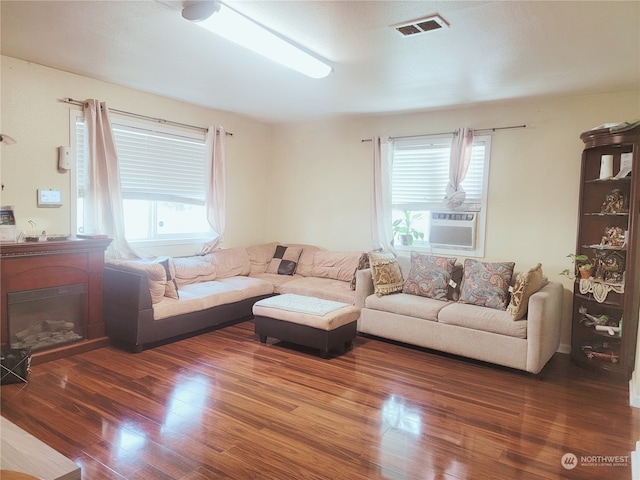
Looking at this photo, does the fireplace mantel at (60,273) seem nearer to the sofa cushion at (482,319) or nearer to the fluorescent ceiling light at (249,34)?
the fluorescent ceiling light at (249,34)

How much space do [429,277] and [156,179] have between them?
10.7 ft

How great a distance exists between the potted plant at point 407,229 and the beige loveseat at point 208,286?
2.09ft

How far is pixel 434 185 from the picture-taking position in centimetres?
510

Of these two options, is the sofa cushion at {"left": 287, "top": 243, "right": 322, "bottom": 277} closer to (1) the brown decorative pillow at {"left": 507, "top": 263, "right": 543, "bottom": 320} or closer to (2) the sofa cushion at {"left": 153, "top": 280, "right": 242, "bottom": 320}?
(2) the sofa cushion at {"left": 153, "top": 280, "right": 242, "bottom": 320}

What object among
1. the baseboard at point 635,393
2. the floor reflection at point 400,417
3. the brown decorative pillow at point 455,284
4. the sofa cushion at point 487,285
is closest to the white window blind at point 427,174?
the brown decorative pillow at point 455,284

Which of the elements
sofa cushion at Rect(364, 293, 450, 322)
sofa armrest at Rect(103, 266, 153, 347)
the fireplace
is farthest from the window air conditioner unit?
the fireplace

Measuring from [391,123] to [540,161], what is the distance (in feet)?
5.90

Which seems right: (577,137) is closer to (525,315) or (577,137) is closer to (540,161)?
(540,161)

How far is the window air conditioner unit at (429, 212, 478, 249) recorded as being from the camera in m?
4.84

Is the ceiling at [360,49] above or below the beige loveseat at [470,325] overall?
above

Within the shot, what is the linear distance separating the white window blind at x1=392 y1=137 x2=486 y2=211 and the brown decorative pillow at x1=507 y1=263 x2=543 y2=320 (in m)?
1.26

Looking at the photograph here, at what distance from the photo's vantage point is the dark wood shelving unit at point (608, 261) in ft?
11.9

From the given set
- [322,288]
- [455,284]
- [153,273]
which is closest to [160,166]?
[153,273]

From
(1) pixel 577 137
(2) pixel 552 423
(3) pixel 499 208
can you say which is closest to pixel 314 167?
(3) pixel 499 208
